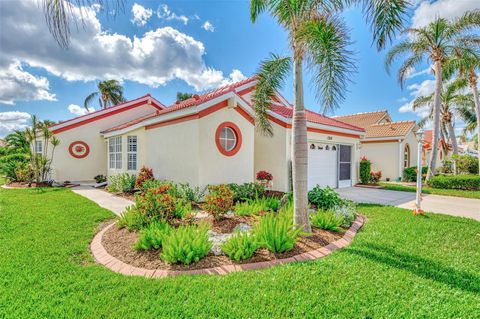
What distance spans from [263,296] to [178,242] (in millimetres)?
2003

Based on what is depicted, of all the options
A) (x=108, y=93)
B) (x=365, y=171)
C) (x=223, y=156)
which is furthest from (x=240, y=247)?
(x=108, y=93)

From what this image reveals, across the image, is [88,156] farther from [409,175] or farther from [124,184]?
[409,175]

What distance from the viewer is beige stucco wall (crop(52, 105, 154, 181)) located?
17.4 metres

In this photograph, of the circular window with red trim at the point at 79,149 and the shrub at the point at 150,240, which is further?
the circular window with red trim at the point at 79,149

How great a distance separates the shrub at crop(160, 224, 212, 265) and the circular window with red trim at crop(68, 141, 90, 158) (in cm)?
1687

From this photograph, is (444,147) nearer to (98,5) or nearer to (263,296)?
(263,296)

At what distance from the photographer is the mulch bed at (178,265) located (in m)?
4.54

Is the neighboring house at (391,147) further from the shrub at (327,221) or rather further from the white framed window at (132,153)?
the white framed window at (132,153)

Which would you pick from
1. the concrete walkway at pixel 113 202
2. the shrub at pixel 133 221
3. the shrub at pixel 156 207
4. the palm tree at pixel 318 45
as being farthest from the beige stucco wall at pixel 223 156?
the palm tree at pixel 318 45

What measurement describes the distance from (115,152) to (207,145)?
30.1 ft

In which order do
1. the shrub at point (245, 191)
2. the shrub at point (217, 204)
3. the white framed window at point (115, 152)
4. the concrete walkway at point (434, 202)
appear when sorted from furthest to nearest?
the white framed window at point (115, 152)
the shrub at point (245, 191)
the concrete walkway at point (434, 202)
the shrub at point (217, 204)

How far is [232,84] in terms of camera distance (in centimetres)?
1642

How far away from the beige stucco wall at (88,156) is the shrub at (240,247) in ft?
57.8

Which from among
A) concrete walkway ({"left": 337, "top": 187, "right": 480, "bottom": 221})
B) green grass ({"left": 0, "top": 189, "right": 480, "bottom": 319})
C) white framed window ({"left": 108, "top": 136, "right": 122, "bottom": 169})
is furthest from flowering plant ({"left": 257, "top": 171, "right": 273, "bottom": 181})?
white framed window ({"left": 108, "top": 136, "right": 122, "bottom": 169})
